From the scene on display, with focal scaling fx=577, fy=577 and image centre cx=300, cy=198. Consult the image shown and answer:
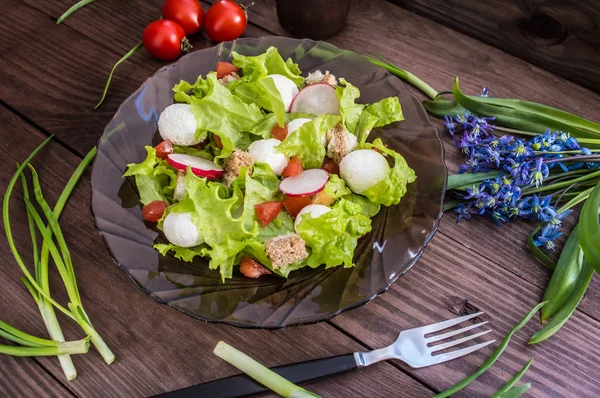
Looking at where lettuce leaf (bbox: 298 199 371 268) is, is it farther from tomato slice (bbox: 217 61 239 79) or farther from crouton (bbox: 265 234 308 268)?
tomato slice (bbox: 217 61 239 79)

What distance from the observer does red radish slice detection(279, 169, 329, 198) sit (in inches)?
58.0

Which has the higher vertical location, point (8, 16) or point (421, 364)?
point (8, 16)

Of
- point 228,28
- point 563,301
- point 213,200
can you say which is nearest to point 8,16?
point 228,28

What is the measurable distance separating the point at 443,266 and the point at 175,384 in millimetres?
787

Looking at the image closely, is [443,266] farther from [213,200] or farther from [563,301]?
[213,200]

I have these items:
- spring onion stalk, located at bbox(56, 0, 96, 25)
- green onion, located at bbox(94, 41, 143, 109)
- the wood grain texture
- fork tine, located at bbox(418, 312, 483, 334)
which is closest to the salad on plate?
fork tine, located at bbox(418, 312, 483, 334)

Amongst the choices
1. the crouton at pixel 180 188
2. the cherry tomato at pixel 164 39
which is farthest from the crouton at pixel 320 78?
the cherry tomato at pixel 164 39

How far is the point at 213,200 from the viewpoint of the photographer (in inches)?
56.9

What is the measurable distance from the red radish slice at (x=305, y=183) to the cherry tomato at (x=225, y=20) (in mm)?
809

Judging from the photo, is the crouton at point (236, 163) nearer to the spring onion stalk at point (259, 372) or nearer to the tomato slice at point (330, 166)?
the tomato slice at point (330, 166)

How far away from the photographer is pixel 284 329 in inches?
59.4

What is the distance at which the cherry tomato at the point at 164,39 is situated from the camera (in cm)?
205

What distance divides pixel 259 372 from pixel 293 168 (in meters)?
0.54

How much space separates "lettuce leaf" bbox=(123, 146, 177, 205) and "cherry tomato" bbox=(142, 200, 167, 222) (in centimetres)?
2
